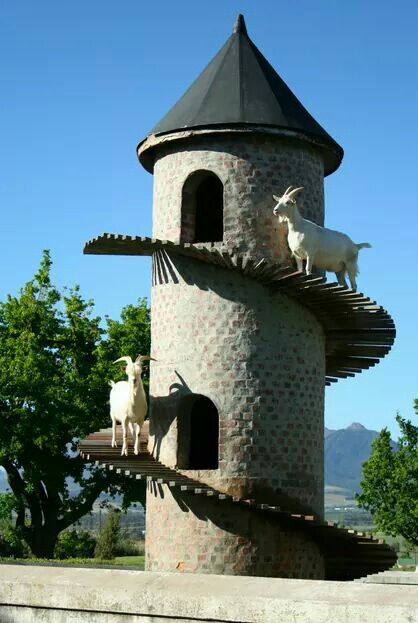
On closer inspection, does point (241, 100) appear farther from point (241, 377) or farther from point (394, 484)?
point (394, 484)

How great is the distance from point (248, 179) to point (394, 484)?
73.9 feet

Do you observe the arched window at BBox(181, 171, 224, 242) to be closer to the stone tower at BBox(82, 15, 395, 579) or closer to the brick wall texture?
the stone tower at BBox(82, 15, 395, 579)

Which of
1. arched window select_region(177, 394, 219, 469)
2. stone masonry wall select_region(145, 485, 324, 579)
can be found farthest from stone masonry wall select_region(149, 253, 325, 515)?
arched window select_region(177, 394, 219, 469)

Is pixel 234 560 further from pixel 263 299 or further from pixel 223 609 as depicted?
pixel 223 609

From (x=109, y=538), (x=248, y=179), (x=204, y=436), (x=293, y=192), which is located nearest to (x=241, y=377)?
(x=204, y=436)

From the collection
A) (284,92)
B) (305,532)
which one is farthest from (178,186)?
(305,532)

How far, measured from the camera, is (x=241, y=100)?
747 inches

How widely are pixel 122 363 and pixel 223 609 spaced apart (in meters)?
26.7

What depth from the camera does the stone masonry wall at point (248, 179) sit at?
1838 centimetres

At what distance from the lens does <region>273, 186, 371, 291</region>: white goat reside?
1803cm

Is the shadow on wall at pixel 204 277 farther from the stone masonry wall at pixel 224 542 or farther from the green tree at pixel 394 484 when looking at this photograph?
the green tree at pixel 394 484

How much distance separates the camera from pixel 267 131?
730 inches

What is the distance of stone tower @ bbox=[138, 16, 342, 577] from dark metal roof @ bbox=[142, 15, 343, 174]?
33mm

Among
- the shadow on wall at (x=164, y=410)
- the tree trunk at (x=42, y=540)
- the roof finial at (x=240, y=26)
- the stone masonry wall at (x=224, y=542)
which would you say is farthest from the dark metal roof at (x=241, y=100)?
the tree trunk at (x=42, y=540)
